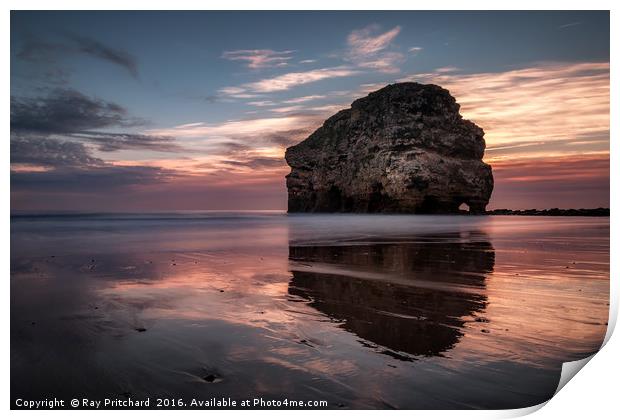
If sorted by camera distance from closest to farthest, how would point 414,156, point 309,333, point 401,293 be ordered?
point 309,333 → point 401,293 → point 414,156

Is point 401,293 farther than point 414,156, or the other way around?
point 414,156

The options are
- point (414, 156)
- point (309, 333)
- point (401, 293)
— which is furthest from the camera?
point (414, 156)

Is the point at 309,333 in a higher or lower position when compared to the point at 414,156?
lower

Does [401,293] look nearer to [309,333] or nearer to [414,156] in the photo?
[309,333]

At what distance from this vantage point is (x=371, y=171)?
2057 inches

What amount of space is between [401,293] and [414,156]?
44.5 m

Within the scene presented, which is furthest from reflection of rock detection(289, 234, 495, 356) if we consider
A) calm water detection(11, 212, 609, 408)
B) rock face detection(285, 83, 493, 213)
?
rock face detection(285, 83, 493, 213)

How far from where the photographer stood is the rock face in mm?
47531

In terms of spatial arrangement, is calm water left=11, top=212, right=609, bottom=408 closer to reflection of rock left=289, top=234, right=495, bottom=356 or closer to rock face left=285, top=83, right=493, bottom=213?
reflection of rock left=289, top=234, right=495, bottom=356

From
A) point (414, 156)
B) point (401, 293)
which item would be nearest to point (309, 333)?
point (401, 293)

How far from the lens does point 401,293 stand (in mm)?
4789

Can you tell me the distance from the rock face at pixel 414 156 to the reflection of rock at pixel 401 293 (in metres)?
40.1

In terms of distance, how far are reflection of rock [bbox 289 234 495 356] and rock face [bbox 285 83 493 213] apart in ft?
132
